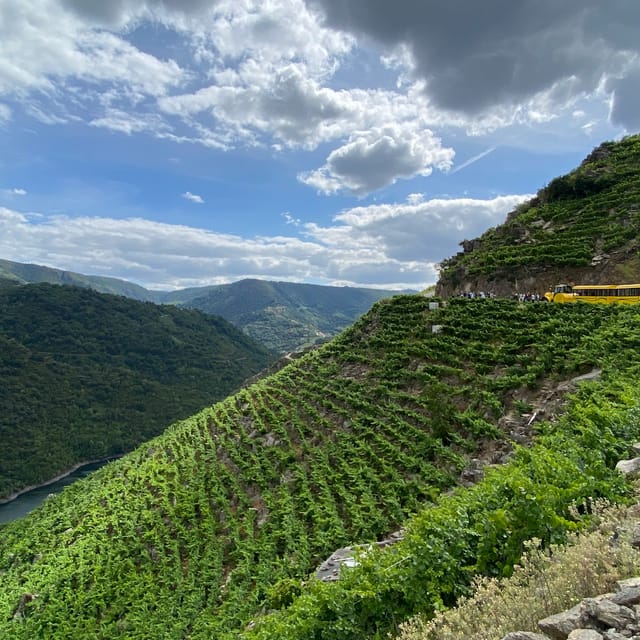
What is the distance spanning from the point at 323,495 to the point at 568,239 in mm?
24514

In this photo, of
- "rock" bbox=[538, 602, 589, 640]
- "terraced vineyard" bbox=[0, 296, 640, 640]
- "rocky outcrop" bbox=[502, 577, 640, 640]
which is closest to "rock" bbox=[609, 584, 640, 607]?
"rocky outcrop" bbox=[502, 577, 640, 640]

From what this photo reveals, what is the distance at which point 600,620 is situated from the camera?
3129 millimetres

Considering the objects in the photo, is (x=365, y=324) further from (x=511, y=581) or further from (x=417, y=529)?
(x=511, y=581)

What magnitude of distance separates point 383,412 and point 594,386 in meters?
7.90

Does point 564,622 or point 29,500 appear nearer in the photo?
point 564,622

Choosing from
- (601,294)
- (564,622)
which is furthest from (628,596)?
(601,294)

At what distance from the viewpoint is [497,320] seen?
20.7 metres

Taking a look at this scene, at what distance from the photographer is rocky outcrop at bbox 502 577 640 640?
9.75 feet

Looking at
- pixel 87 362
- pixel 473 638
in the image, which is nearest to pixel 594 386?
pixel 473 638

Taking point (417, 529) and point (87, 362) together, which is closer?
point (417, 529)

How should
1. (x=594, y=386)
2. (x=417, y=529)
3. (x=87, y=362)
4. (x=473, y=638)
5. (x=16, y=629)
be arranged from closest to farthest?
1. (x=473, y=638)
2. (x=417, y=529)
3. (x=594, y=386)
4. (x=16, y=629)
5. (x=87, y=362)

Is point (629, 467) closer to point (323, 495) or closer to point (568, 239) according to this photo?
point (323, 495)

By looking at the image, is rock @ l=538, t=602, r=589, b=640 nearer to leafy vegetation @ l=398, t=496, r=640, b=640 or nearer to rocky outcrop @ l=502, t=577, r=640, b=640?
rocky outcrop @ l=502, t=577, r=640, b=640

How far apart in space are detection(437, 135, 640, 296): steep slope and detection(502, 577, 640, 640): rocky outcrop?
2591 cm
